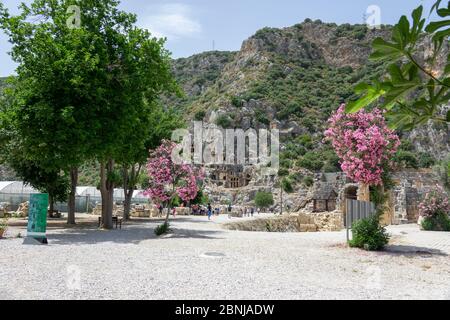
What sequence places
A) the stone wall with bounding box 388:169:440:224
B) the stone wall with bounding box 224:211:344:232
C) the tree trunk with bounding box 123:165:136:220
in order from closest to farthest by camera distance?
the stone wall with bounding box 388:169:440:224 < the tree trunk with bounding box 123:165:136:220 < the stone wall with bounding box 224:211:344:232

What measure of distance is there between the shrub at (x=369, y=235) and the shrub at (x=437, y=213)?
31.4 ft

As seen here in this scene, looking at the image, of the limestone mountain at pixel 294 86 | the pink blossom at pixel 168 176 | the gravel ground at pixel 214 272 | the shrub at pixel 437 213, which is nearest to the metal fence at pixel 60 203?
the pink blossom at pixel 168 176

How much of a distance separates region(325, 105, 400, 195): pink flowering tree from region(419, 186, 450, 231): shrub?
9.46m

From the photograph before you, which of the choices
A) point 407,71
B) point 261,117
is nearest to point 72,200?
point 407,71

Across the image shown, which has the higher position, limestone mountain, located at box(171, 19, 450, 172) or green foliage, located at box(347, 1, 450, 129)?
limestone mountain, located at box(171, 19, 450, 172)

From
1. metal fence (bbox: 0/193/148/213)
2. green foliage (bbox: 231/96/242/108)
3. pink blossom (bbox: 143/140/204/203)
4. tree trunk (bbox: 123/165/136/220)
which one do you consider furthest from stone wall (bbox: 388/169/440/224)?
green foliage (bbox: 231/96/242/108)

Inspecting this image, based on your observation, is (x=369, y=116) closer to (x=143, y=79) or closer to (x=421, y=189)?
(x=143, y=79)

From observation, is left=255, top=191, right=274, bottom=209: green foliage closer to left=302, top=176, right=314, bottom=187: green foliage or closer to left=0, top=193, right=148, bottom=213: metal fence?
left=302, top=176, right=314, bottom=187: green foliage

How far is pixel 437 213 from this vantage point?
21.6 meters

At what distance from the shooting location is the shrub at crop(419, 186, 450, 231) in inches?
841

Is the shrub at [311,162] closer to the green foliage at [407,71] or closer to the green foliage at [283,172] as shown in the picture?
the green foliage at [283,172]

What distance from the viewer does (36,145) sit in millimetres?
17797

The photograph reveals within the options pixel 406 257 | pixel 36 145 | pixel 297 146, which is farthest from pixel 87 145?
pixel 297 146

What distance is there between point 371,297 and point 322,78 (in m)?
101
